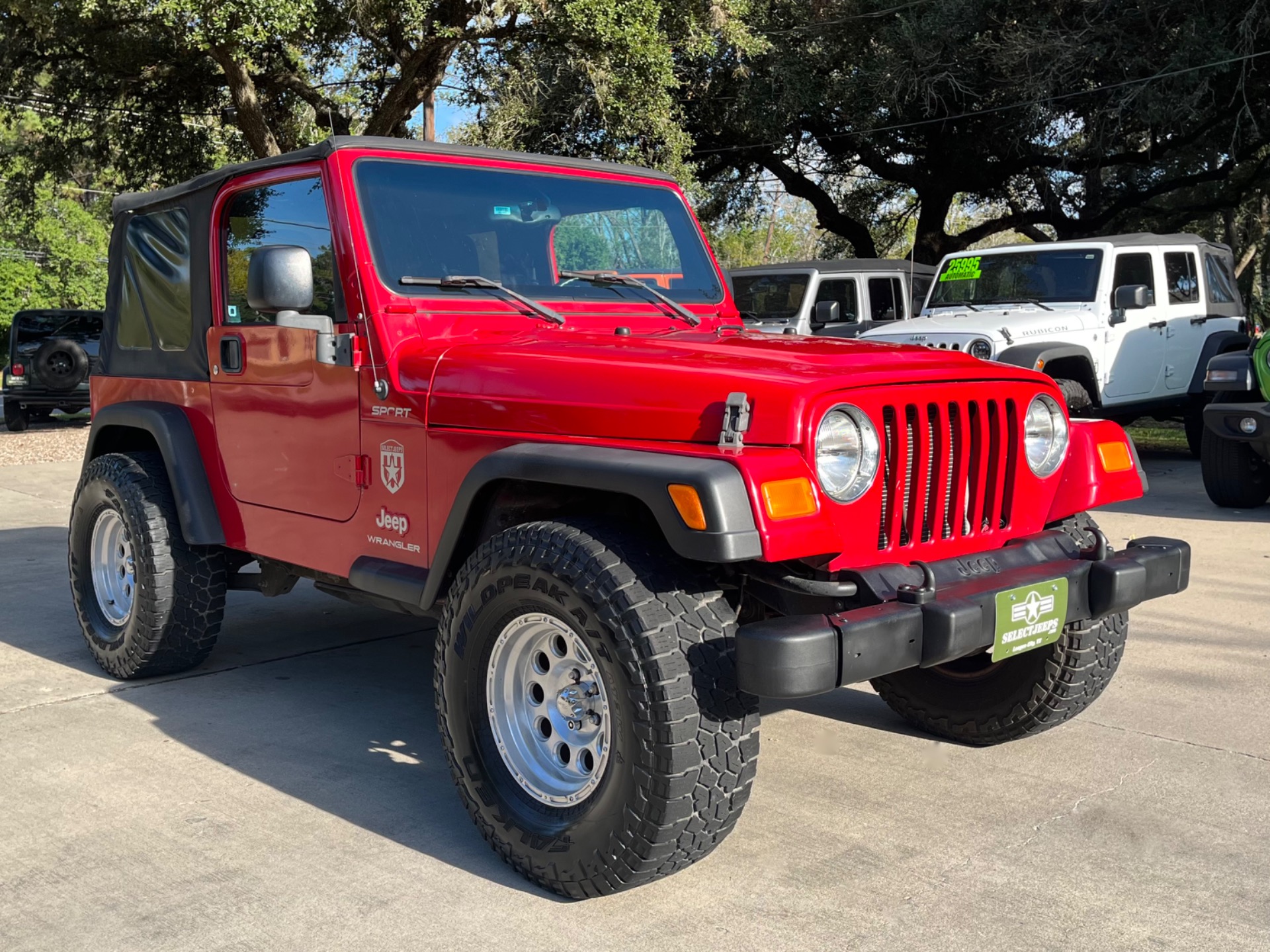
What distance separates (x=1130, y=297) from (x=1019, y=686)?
6990 millimetres

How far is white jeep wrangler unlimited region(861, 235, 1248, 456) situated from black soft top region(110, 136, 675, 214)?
585 cm

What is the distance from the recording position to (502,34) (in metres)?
16.8

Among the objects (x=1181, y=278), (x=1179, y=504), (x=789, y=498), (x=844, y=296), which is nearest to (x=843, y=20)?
(x=844, y=296)

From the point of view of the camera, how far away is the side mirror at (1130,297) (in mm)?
10055

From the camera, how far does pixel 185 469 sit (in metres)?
4.70

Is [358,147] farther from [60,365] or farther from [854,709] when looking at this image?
[60,365]

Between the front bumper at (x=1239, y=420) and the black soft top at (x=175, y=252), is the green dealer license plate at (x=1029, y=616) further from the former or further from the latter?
the front bumper at (x=1239, y=420)

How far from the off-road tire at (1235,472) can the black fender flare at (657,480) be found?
23.0 ft

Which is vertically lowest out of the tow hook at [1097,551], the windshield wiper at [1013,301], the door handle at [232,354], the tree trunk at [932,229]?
the tow hook at [1097,551]

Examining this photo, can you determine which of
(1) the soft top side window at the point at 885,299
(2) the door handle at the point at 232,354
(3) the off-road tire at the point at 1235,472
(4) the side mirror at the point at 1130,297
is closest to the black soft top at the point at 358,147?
(2) the door handle at the point at 232,354

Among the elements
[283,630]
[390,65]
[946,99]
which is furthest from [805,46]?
[283,630]

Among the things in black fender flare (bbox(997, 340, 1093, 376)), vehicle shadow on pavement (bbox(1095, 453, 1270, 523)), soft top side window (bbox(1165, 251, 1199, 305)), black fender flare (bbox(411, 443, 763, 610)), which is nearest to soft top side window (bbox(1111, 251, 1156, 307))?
soft top side window (bbox(1165, 251, 1199, 305))

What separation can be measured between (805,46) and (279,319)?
16435mm

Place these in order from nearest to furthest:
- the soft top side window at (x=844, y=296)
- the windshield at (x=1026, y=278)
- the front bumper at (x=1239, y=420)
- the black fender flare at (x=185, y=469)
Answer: the black fender flare at (x=185, y=469), the front bumper at (x=1239, y=420), the windshield at (x=1026, y=278), the soft top side window at (x=844, y=296)
